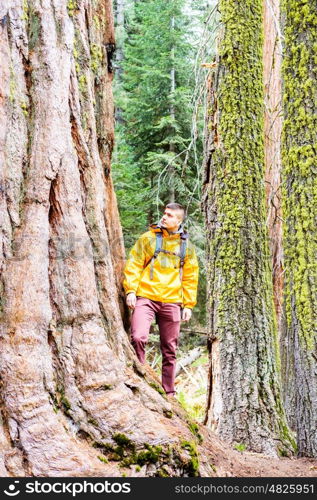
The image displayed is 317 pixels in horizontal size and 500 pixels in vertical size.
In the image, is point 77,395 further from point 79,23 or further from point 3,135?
point 79,23

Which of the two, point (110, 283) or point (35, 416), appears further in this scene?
point (110, 283)

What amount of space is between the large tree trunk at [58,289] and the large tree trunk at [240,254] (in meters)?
2.06

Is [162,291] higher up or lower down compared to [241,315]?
higher up

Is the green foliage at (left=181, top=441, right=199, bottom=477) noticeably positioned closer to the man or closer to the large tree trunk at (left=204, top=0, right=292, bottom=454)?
the man

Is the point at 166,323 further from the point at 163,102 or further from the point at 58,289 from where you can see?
the point at 163,102

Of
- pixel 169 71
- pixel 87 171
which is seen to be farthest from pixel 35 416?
pixel 169 71

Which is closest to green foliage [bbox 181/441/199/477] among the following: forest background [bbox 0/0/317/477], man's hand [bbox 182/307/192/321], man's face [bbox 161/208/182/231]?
forest background [bbox 0/0/317/477]

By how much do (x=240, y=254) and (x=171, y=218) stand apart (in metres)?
0.91

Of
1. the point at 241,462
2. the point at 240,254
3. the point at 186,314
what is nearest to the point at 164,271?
the point at 186,314

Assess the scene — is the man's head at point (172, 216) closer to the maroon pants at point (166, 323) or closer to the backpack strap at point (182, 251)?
the backpack strap at point (182, 251)

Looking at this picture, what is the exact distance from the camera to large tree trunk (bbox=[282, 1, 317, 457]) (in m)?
4.98

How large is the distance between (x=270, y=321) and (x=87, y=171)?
300cm

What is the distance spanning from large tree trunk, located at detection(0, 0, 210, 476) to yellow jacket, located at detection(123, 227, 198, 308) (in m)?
1.60
